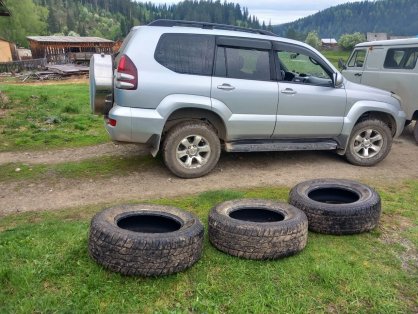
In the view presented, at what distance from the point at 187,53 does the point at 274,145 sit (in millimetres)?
1932

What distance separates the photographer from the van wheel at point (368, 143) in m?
6.65

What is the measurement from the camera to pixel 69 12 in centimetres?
10994

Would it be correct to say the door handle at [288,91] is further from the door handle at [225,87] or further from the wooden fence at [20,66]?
the wooden fence at [20,66]

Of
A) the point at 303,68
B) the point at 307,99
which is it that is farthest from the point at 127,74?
the point at 303,68

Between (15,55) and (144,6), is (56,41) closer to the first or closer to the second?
(15,55)

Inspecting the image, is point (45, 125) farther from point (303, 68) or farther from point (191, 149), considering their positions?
point (303, 68)

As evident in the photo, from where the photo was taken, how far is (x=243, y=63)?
19.1 feet

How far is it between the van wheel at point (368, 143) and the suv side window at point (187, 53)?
282 cm

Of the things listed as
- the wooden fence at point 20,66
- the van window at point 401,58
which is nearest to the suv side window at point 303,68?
the van window at point 401,58

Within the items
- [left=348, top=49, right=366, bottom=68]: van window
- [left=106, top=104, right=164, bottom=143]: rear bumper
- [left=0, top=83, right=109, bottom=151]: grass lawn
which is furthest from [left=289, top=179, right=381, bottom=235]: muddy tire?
[left=348, top=49, right=366, bottom=68]: van window

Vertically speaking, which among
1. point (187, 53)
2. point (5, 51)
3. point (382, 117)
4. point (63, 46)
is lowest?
point (5, 51)

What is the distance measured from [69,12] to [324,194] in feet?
393

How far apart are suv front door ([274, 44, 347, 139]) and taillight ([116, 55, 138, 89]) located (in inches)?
85.5

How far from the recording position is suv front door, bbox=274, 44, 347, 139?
603cm
